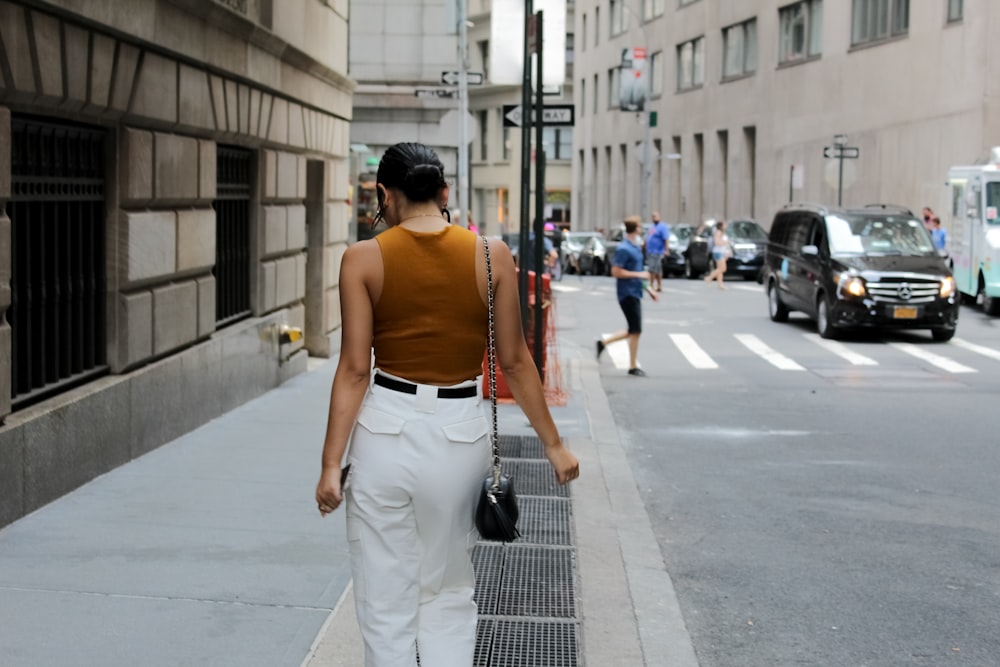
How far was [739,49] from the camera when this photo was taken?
5491 centimetres

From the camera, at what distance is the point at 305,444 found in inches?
430

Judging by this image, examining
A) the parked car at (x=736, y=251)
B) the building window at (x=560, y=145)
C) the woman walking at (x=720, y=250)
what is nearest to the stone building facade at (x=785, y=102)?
the parked car at (x=736, y=251)

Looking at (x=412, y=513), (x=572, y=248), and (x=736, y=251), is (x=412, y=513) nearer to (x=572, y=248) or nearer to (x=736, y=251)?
(x=736, y=251)

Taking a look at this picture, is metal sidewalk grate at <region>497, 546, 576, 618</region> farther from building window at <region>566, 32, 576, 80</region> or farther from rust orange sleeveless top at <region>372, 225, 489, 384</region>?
building window at <region>566, 32, 576, 80</region>

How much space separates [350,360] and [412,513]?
48cm

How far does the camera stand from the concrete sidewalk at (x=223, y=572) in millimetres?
5625

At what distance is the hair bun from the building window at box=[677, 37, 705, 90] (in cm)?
5590


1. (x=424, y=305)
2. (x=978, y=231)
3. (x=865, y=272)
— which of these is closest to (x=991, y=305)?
(x=978, y=231)

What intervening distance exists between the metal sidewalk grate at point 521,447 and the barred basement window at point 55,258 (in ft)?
9.58

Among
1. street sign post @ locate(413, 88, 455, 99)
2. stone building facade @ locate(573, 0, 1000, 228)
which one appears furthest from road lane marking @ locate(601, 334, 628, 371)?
stone building facade @ locate(573, 0, 1000, 228)

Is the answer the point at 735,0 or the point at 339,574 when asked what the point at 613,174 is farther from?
the point at 339,574

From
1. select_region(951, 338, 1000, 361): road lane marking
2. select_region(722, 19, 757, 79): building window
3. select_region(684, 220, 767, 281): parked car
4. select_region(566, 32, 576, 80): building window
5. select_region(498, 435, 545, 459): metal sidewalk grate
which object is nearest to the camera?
select_region(498, 435, 545, 459): metal sidewalk grate

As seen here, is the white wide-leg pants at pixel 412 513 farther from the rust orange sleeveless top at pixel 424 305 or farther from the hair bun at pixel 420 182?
the hair bun at pixel 420 182

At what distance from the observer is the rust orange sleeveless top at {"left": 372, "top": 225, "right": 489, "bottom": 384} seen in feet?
14.0
